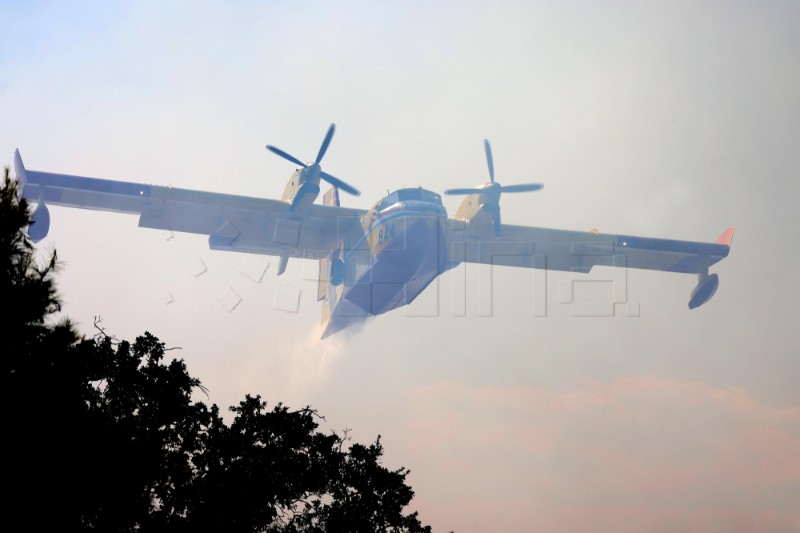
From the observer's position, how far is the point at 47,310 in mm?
11641

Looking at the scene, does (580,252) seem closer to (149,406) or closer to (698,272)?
(698,272)

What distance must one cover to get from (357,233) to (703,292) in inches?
704

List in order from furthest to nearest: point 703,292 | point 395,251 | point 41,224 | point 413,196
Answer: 1. point 703,292
2. point 413,196
3. point 395,251
4. point 41,224

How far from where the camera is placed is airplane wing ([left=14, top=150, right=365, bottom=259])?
33062mm

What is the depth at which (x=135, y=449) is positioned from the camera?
1267 centimetres

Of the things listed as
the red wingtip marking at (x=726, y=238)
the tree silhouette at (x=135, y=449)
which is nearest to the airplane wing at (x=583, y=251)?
the red wingtip marking at (x=726, y=238)

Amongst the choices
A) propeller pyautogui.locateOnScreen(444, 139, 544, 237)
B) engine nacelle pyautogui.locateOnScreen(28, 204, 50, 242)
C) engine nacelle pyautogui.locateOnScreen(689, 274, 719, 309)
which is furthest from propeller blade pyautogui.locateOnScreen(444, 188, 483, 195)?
engine nacelle pyautogui.locateOnScreen(28, 204, 50, 242)

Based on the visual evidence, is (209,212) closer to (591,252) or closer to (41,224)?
(41,224)

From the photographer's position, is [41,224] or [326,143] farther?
[326,143]

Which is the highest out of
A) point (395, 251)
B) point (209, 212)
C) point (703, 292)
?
point (703, 292)

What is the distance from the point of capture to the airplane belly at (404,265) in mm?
32688

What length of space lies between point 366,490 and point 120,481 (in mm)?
11720

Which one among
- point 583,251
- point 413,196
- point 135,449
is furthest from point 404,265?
point 135,449

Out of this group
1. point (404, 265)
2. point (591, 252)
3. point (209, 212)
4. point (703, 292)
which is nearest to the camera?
point (404, 265)
